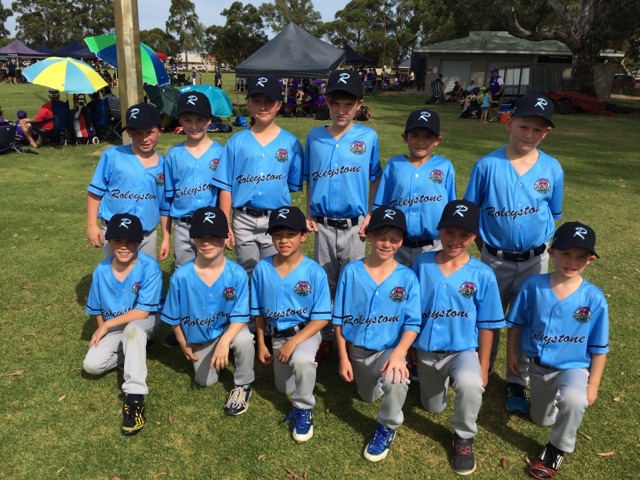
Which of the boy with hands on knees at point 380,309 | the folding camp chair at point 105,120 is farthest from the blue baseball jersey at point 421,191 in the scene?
the folding camp chair at point 105,120

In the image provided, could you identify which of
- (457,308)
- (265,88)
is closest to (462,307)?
(457,308)

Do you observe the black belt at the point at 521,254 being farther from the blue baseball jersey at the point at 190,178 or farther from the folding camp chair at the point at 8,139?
the folding camp chair at the point at 8,139

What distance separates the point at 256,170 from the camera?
3758 millimetres

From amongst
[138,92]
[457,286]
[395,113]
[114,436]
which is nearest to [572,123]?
[395,113]

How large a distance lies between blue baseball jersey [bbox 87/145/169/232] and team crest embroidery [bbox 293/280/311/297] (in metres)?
1.58

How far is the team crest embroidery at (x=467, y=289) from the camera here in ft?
10.3

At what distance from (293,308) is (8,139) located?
1100 centimetres

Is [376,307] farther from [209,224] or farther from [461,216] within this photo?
[209,224]

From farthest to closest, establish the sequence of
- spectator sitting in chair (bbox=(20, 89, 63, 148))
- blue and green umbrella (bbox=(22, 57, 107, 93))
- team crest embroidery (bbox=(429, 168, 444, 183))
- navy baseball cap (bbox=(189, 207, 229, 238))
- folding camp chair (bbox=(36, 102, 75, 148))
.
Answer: folding camp chair (bbox=(36, 102, 75, 148)) → spectator sitting in chair (bbox=(20, 89, 63, 148)) → blue and green umbrella (bbox=(22, 57, 107, 93)) → team crest embroidery (bbox=(429, 168, 444, 183)) → navy baseball cap (bbox=(189, 207, 229, 238))

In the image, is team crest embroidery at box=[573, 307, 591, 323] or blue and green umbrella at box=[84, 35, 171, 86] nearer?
team crest embroidery at box=[573, 307, 591, 323]

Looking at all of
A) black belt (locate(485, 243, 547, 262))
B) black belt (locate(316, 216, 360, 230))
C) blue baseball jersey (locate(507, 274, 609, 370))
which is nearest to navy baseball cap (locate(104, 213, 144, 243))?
black belt (locate(316, 216, 360, 230))

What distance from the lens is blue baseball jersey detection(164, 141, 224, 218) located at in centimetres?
393

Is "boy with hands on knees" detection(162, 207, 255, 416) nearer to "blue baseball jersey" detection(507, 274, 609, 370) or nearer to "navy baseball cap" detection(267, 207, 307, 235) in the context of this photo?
"navy baseball cap" detection(267, 207, 307, 235)

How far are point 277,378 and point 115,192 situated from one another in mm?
2059
